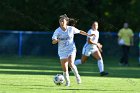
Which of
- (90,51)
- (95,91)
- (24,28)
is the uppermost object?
(24,28)

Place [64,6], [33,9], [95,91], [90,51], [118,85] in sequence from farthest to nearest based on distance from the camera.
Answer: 1. [33,9]
2. [64,6]
3. [90,51]
4. [118,85]
5. [95,91]

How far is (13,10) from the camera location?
43906 mm

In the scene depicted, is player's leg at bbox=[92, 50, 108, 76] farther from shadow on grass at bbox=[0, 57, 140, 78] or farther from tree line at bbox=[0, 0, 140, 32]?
tree line at bbox=[0, 0, 140, 32]

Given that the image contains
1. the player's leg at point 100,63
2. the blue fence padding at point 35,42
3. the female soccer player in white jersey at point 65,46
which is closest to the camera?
the female soccer player in white jersey at point 65,46

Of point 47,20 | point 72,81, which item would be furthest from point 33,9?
point 72,81

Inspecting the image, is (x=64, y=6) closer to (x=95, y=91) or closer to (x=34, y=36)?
(x=34, y=36)

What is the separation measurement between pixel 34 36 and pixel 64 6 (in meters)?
2.89

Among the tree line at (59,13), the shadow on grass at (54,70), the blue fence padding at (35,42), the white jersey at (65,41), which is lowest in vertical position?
the shadow on grass at (54,70)

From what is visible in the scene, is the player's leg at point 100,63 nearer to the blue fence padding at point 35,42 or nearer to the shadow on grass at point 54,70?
the shadow on grass at point 54,70

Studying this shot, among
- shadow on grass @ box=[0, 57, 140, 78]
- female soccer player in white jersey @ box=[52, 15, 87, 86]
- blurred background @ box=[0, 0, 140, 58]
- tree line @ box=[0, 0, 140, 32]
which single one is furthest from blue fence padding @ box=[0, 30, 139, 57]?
female soccer player in white jersey @ box=[52, 15, 87, 86]

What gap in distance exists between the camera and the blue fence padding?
42062 mm

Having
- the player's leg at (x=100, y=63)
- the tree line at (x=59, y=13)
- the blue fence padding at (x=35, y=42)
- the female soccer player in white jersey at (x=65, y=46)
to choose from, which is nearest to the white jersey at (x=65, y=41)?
the female soccer player in white jersey at (x=65, y=46)

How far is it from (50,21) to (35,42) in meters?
2.12

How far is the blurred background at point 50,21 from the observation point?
42188 millimetres
